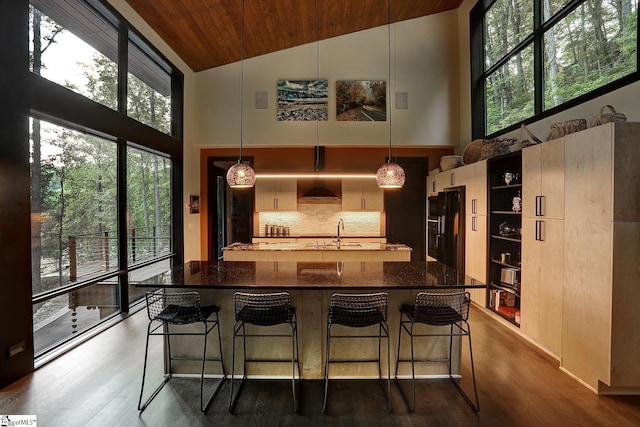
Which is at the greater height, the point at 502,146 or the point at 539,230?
the point at 502,146

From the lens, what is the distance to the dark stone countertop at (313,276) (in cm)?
Result: 253

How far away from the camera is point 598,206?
2.58 metres

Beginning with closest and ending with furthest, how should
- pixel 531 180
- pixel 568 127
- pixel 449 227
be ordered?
pixel 568 127
pixel 531 180
pixel 449 227

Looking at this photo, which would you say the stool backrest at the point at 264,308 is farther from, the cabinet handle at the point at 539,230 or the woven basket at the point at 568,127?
the woven basket at the point at 568,127

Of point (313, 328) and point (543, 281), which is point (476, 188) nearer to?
point (543, 281)

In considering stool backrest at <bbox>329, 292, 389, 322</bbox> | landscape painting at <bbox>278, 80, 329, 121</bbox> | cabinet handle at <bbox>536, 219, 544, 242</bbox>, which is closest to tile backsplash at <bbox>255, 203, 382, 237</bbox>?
landscape painting at <bbox>278, 80, 329, 121</bbox>

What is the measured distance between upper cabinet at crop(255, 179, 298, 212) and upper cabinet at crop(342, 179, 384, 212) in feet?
3.35

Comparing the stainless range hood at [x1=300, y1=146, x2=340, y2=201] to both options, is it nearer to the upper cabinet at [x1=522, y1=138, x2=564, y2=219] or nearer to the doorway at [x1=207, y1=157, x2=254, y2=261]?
the doorway at [x1=207, y1=157, x2=254, y2=261]

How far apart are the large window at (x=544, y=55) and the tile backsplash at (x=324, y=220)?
2.65 metres

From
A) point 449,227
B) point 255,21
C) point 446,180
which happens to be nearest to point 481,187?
point 449,227

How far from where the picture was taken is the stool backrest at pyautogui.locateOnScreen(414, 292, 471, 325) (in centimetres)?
246

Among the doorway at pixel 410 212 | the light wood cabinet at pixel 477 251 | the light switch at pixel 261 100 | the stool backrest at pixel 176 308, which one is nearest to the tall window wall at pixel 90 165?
the stool backrest at pixel 176 308

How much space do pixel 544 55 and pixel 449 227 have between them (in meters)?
2.69

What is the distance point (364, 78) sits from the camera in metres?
6.20
